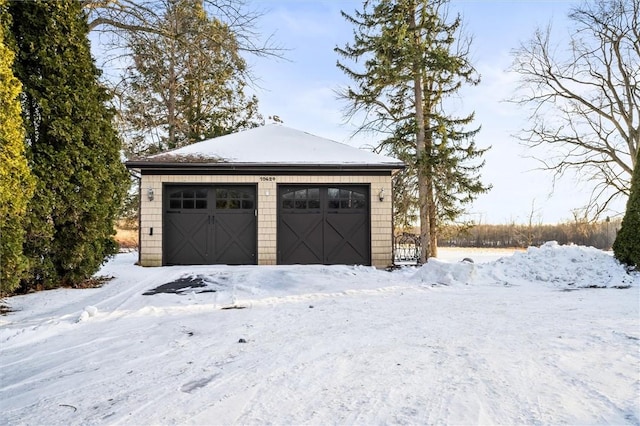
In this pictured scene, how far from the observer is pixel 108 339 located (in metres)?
3.65

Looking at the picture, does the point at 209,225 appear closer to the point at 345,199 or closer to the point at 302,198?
the point at 302,198

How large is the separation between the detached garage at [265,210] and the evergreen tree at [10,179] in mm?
4433

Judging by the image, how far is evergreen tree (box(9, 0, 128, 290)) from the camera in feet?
19.8

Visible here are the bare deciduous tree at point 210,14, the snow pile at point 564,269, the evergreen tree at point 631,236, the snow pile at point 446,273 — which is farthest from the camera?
the bare deciduous tree at point 210,14

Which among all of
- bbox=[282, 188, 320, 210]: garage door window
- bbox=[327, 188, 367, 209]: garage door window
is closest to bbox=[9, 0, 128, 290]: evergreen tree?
bbox=[282, 188, 320, 210]: garage door window

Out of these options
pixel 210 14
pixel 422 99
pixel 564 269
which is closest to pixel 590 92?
pixel 422 99

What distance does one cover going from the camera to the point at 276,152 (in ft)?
34.9

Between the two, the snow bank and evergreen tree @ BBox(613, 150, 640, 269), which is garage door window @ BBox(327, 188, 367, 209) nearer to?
the snow bank

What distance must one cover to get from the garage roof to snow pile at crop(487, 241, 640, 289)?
3.72m

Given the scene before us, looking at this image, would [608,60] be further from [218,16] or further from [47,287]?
[47,287]

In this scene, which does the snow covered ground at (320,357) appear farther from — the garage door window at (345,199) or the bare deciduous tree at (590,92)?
the bare deciduous tree at (590,92)

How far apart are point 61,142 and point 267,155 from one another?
504 cm

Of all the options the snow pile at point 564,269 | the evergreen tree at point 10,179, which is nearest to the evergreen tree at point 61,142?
the evergreen tree at point 10,179

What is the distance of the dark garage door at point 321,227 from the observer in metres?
9.99
